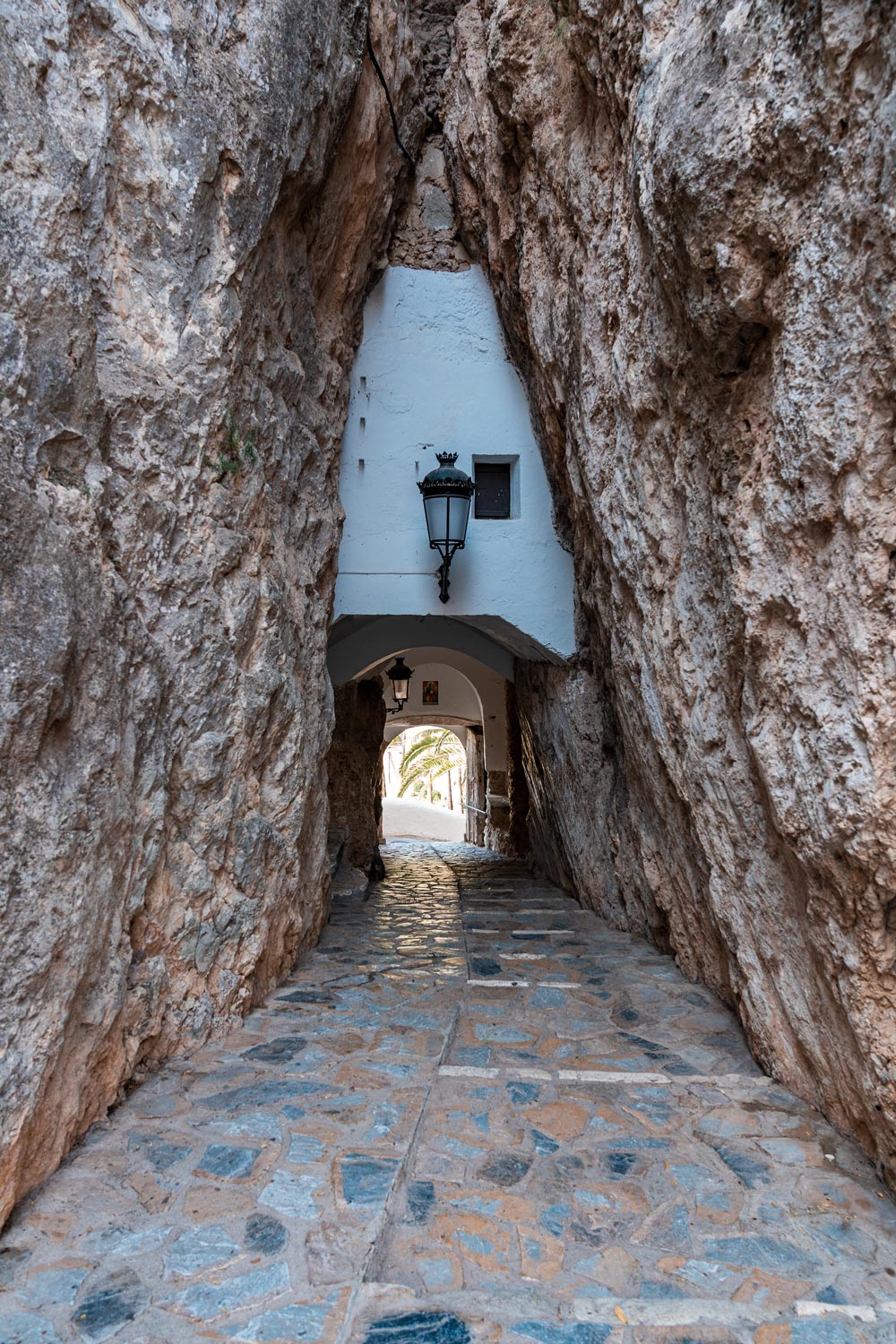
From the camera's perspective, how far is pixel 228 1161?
2.88 meters

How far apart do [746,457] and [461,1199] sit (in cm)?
283

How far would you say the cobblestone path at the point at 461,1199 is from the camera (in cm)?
218

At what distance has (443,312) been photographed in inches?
277

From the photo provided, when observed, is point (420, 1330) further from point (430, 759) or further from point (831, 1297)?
point (430, 759)

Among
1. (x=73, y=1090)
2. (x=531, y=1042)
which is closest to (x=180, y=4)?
(x=73, y=1090)

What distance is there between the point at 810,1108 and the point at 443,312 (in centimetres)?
613

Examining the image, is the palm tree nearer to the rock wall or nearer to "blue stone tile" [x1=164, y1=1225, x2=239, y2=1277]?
the rock wall

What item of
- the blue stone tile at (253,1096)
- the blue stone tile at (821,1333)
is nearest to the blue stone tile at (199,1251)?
the blue stone tile at (253,1096)

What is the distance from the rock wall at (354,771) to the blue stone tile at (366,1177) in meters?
7.17

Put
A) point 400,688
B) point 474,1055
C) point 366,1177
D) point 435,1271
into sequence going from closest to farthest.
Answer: point 435,1271 < point 366,1177 < point 474,1055 < point 400,688

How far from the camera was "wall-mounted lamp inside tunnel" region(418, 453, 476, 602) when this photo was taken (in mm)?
6134

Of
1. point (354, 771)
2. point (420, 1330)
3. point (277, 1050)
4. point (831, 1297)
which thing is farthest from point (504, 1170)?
point (354, 771)

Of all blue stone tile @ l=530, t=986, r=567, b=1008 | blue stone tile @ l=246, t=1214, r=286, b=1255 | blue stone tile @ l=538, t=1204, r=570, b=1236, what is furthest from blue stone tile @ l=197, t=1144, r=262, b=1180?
blue stone tile @ l=530, t=986, r=567, b=1008

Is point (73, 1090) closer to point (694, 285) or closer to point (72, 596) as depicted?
point (72, 596)
